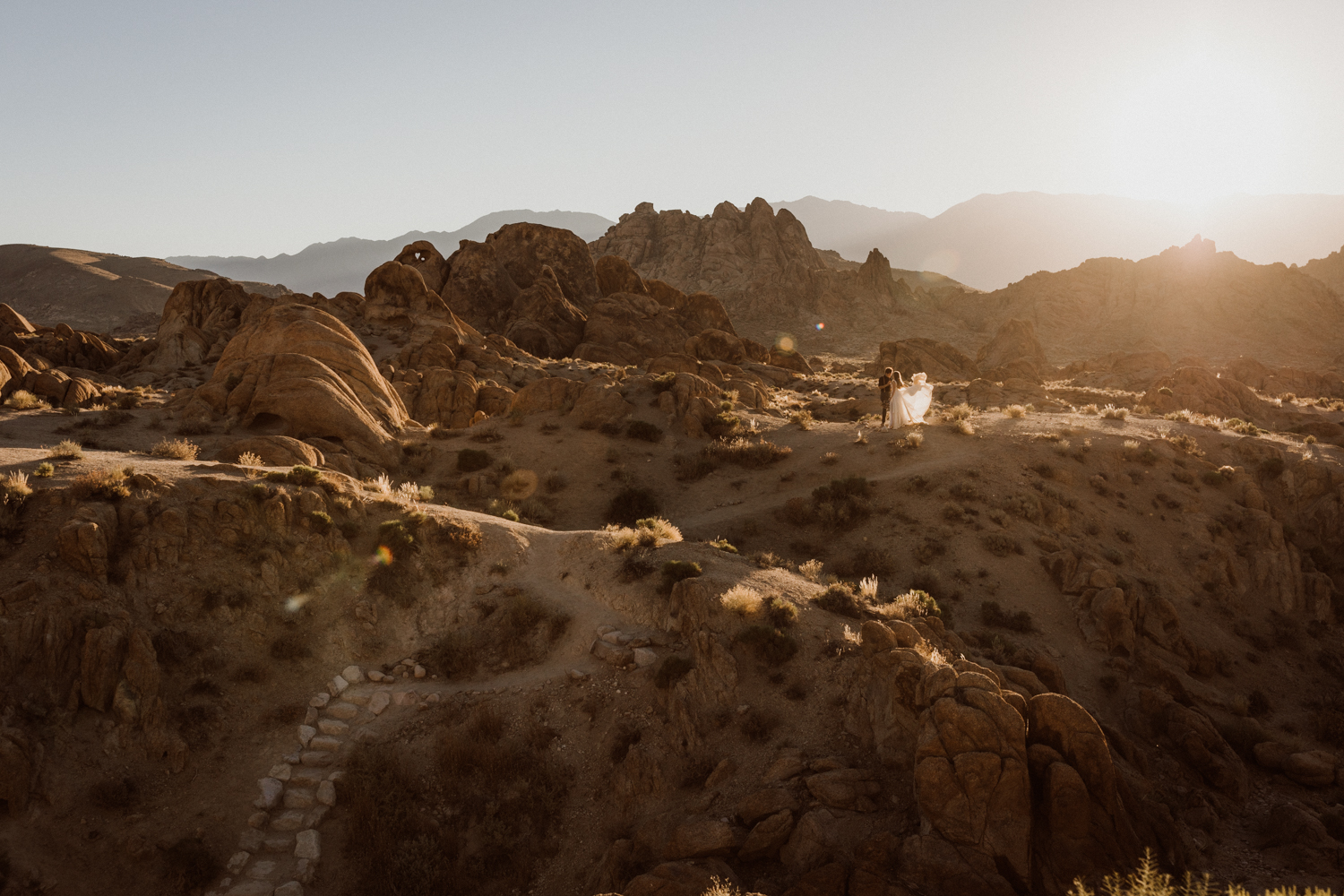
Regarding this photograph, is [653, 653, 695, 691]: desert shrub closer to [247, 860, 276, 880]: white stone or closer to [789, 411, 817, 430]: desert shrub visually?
[247, 860, 276, 880]: white stone

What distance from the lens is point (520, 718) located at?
44.3 feet

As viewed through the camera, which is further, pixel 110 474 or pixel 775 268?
pixel 775 268

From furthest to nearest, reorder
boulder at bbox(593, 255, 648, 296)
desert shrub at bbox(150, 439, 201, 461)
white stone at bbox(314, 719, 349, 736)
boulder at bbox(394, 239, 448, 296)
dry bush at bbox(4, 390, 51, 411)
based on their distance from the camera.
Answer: boulder at bbox(593, 255, 648, 296) < boulder at bbox(394, 239, 448, 296) < dry bush at bbox(4, 390, 51, 411) < desert shrub at bbox(150, 439, 201, 461) < white stone at bbox(314, 719, 349, 736)

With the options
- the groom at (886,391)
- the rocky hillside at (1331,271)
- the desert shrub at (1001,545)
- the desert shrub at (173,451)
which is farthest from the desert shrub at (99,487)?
the rocky hillside at (1331,271)

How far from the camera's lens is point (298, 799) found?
1192cm

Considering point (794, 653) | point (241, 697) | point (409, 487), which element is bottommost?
point (241, 697)

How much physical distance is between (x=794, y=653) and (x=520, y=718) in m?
5.57

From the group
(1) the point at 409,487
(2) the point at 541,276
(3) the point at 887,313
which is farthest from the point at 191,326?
(3) the point at 887,313

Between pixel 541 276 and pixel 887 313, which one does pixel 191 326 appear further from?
pixel 887 313

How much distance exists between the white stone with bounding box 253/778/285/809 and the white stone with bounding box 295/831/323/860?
2.58 feet

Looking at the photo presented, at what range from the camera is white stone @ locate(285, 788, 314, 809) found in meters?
11.9

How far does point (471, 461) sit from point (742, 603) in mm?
17574

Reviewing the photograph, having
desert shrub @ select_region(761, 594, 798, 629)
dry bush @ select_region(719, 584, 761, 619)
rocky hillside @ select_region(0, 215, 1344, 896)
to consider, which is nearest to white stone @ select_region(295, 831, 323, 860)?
rocky hillside @ select_region(0, 215, 1344, 896)

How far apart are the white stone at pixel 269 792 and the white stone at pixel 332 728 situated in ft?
4.10
